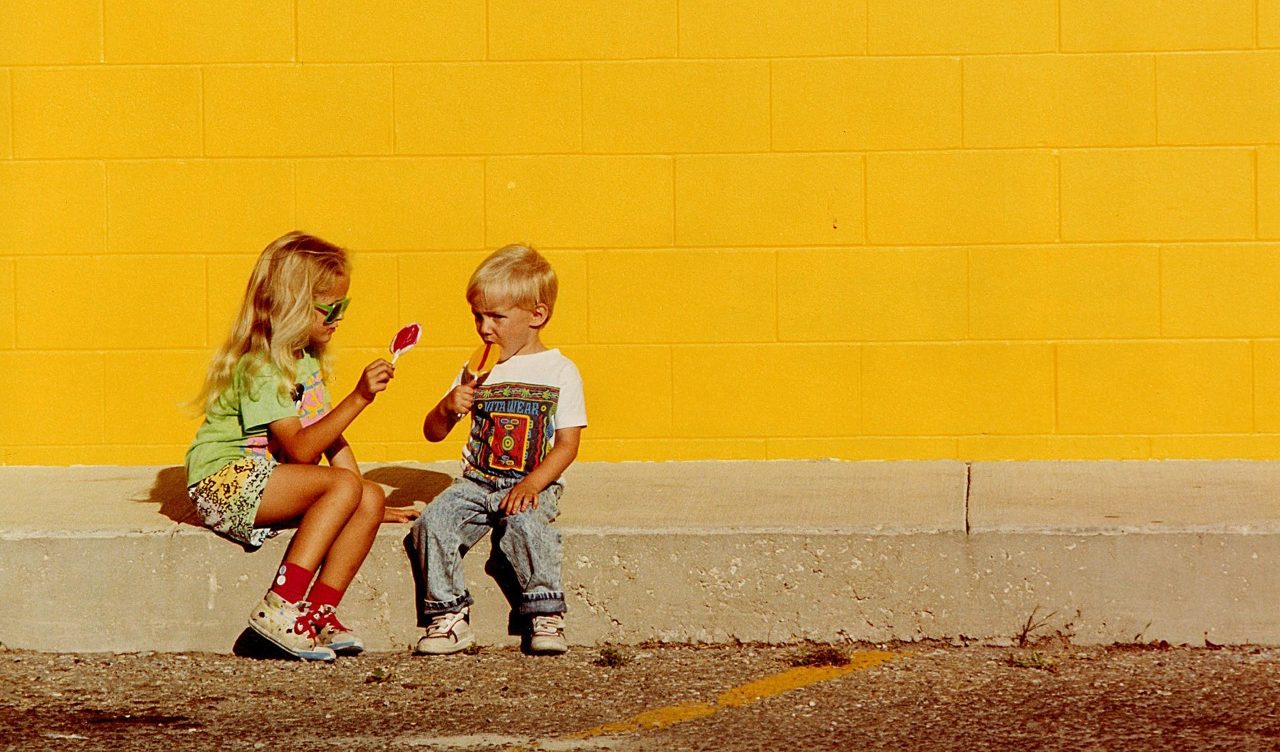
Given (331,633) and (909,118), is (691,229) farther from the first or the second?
(331,633)

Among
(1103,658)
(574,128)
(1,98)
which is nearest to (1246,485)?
(1103,658)

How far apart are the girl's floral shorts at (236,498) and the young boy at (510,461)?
458 millimetres

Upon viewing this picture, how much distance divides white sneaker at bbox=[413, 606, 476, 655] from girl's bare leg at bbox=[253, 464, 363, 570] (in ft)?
0.91

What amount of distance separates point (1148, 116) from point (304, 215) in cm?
307

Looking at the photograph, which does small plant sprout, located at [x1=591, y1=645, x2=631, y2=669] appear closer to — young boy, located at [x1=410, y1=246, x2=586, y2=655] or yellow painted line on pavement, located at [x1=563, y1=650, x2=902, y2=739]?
young boy, located at [x1=410, y1=246, x2=586, y2=655]

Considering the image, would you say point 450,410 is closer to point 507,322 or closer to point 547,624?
point 507,322

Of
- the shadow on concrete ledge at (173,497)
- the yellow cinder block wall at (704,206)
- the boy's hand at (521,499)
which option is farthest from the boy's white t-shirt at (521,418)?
the yellow cinder block wall at (704,206)

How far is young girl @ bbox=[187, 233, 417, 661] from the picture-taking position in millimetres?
5336

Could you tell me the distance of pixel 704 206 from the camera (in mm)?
6914

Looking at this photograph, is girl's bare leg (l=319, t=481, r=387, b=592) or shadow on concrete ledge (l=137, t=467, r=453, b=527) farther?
shadow on concrete ledge (l=137, t=467, r=453, b=527)

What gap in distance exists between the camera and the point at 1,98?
22.9 feet

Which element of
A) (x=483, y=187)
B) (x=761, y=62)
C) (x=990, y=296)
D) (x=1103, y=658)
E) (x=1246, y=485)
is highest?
(x=761, y=62)

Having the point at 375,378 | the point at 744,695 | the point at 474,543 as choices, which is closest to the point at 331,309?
the point at 375,378

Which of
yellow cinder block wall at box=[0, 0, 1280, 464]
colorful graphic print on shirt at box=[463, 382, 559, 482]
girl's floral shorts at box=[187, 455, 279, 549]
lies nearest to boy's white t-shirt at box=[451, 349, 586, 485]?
colorful graphic print on shirt at box=[463, 382, 559, 482]
